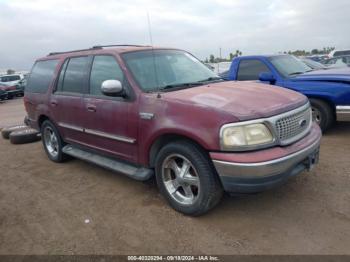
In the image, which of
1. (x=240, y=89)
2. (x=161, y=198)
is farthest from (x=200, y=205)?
(x=240, y=89)

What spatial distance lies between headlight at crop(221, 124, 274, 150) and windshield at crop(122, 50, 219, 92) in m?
1.23

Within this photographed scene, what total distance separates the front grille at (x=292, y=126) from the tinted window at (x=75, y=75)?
9.50 ft

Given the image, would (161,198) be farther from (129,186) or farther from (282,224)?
(282,224)

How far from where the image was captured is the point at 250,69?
7.66 m

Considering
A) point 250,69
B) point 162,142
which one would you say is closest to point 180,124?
point 162,142

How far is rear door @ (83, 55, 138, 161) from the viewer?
4.02m

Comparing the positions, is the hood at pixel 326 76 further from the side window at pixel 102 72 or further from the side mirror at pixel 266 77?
the side window at pixel 102 72

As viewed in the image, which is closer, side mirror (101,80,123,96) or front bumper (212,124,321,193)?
front bumper (212,124,321,193)

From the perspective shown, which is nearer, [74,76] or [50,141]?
[74,76]

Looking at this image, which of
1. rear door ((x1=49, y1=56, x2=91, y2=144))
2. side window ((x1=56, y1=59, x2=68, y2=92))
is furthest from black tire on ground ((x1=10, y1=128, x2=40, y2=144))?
side window ((x1=56, y1=59, x2=68, y2=92))

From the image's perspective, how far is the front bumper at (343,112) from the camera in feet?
19.7

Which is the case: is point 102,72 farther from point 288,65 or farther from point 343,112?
point 288,65

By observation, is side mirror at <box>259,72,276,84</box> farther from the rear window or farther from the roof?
the rear window

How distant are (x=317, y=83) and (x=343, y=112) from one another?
2.40 feet
